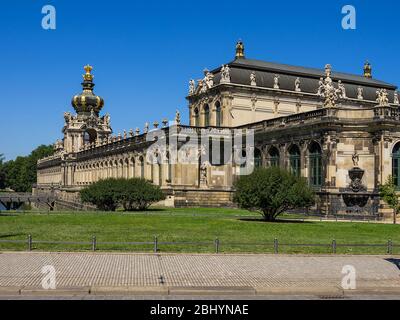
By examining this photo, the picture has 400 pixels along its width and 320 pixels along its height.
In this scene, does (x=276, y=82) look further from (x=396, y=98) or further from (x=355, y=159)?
(x=355, y=159)

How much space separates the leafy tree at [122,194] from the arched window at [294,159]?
12918mm

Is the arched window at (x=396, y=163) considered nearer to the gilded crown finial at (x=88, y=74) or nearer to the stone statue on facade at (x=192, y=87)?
the stone statue on facade at (x=192, y=87)

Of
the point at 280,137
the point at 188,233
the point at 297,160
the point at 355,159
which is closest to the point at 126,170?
the point at 280,137

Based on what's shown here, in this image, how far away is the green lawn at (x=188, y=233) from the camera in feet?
75.9

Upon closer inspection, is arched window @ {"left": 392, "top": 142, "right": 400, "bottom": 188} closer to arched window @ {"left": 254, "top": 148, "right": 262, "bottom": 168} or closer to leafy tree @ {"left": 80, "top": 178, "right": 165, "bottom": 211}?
arched window @ {"left": 254, "top": 148, "right": 262, "bottom": 168}

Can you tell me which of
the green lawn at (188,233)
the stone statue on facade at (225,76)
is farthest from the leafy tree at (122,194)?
the stone statue on facade at (225,76)

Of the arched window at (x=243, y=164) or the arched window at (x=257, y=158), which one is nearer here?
the arched window at (x=257, y=158)

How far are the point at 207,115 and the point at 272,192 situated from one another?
35410 mm

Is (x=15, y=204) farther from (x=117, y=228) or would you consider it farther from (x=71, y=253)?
(x=71, y=253)

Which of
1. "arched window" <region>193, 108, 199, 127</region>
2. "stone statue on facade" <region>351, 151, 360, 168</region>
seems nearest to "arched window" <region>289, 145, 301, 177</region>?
"stone statue on facade" <region>351, 151, 360, 168</region>

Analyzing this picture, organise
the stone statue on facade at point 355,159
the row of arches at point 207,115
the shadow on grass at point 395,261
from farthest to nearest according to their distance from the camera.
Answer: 1. the row of arches at point 207,115
2. the stone statue on facade at point 355,159
3. the shadow on grass at point 395,261

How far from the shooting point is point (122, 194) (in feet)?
162

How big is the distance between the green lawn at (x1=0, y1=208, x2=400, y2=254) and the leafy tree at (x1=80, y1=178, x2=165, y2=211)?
36.9 ft
